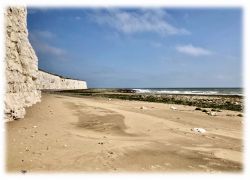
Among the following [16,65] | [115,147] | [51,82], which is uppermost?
[51,82]

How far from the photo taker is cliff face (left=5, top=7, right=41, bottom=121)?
8.20 meters

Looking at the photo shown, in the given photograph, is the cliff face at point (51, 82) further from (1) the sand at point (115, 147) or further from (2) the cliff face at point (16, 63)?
(1) the sand at point (115, 147)

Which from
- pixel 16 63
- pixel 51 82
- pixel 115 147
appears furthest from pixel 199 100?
pixel 51 82

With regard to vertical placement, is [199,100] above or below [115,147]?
above

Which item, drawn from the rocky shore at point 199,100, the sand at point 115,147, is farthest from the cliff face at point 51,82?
the sand at point 115,147

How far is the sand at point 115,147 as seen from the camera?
5.30m

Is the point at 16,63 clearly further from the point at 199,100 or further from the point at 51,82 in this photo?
the point at 51,82

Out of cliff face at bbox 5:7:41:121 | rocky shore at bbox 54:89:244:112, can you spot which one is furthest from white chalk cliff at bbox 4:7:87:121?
rocky shore at bbox 54:89:244:112

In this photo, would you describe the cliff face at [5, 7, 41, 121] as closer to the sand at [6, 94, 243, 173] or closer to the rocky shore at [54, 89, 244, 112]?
the sand at [6, 94, 243, 173]

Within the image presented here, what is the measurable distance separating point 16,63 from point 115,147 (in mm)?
4541

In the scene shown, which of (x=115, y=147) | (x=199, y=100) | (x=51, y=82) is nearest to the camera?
(x=115, y=147)

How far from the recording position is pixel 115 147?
6.39 meters

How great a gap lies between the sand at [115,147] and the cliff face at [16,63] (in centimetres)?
46
